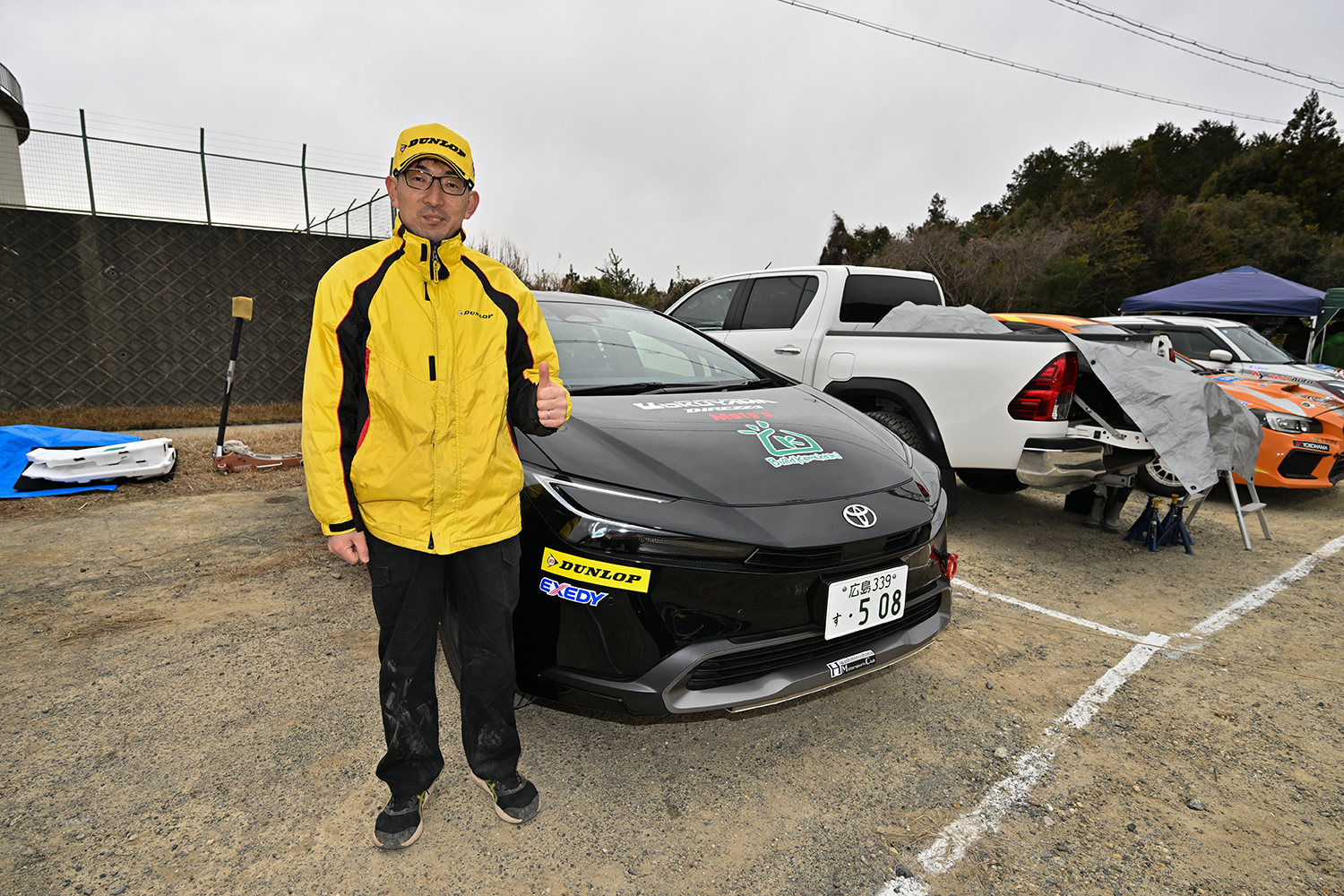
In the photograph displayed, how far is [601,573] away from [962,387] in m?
2.93

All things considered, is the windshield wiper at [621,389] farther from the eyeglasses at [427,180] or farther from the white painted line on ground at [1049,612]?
the white painted line on ground at [1049,612]

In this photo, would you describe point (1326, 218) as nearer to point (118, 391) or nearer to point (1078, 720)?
point (1078, 720)

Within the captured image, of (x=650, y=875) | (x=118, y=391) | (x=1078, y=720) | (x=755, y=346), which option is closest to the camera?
(x=650, y=875)

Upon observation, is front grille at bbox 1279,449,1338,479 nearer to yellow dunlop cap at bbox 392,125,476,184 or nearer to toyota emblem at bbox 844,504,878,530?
toyota emblem at bbox 844,504,878,530

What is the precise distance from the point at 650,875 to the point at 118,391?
38.0 ft

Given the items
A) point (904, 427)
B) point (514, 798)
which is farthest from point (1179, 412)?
point (514, 798)

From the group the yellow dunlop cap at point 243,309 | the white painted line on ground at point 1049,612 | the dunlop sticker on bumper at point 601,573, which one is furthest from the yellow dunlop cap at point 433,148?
the yellow dunlop cap at point 243,309

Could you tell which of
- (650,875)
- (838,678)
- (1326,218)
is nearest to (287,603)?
(650,875)

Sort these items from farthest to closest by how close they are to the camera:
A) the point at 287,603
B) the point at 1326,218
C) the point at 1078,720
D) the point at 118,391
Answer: the point at 1326,218 < the point at 118,391 < the point at 287,603 < the point at 1078,720

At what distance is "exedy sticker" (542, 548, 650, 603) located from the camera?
5.75 ft

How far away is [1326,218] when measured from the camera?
110ft

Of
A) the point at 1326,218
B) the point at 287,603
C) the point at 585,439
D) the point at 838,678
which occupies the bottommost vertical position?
the point at 287,603

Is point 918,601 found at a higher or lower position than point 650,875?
higher

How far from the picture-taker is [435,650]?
174cm
